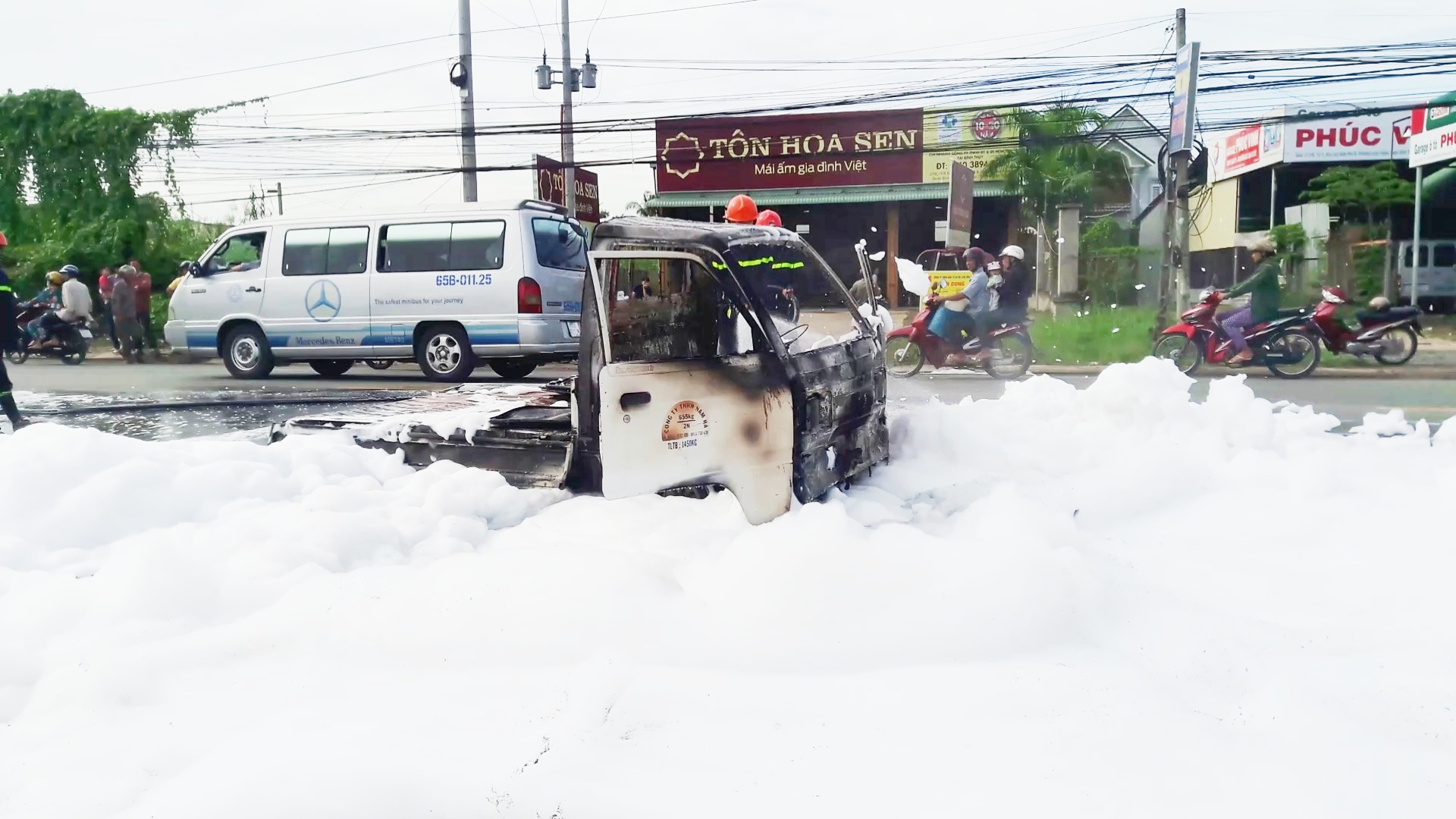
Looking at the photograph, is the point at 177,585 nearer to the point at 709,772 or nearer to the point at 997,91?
the point at 709,772

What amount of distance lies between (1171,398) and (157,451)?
15.9 ft

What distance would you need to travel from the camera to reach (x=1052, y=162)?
25953mm

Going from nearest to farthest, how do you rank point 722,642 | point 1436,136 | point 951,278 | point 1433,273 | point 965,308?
point 722,642
point 965,308
point 1436,136
point 951,278
point 1433,273

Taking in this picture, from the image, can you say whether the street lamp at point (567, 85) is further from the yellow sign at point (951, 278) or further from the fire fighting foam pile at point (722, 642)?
the fire fighting foam pile at point (722, 642)

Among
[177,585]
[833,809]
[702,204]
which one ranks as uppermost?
[702,204]

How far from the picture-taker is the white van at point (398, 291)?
11109mm

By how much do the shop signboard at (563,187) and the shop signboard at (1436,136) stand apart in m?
13.5

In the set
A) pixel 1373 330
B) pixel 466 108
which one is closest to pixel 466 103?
pixel 466 108

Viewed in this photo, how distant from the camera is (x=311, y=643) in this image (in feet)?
10.5

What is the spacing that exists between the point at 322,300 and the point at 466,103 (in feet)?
24.0

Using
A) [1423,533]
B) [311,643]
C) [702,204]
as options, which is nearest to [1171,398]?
[1423,533]

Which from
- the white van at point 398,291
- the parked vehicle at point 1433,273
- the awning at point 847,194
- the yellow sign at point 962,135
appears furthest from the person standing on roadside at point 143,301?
the parked vehicle at point 1433,273

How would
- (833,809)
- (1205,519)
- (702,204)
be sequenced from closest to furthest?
(833,809) → (1205,519) → (702,204)

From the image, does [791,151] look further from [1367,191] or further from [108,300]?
[108,300]
